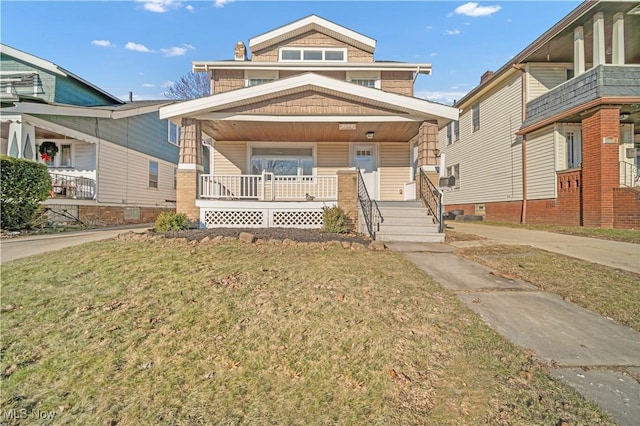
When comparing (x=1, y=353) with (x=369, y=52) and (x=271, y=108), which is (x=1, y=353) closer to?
(x=271, y=108)

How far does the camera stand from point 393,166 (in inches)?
490

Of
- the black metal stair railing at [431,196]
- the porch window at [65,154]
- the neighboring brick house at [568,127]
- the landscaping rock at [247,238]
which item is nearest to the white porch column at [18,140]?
the porch window at [65,154]

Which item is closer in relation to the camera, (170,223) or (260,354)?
(260,354)

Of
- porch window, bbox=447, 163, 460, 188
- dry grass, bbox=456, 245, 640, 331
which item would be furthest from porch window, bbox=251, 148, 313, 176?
porch window, bbox=447, 163, 460, 188

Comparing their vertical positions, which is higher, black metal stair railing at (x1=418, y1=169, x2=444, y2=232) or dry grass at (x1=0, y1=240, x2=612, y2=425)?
black metal stair railing at (x1=418, y1=169, x2=444, y2=232)

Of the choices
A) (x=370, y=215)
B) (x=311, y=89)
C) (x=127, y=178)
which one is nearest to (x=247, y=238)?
(x=370, y=215)

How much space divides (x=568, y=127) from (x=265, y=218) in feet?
40.6

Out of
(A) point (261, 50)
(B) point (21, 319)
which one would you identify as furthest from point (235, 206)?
(A) point (261, 50)

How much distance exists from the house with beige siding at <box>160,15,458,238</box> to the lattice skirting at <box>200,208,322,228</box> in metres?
0.03

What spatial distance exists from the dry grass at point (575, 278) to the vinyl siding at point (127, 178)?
15468 millimetres

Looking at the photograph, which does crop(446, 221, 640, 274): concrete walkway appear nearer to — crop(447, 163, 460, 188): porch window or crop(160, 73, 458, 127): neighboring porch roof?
crop(160, 73, 458, 127): neighboring porch roof

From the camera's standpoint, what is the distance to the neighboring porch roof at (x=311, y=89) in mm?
9094

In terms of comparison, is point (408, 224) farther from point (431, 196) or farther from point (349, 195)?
point (349, 195)

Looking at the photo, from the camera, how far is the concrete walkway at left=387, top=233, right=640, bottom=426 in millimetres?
2155
